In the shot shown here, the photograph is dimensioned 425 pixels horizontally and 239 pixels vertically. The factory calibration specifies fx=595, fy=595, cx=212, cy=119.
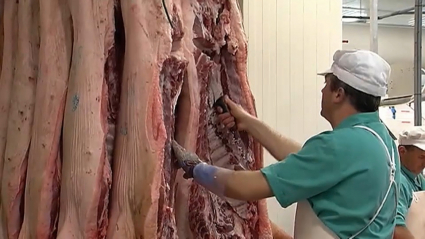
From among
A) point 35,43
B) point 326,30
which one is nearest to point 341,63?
point 35,43

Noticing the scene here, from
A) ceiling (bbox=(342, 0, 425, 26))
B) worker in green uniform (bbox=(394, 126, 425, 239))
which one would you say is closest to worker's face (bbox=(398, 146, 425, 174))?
worker in green uniform (bbox=(394, 126, 425, 239))

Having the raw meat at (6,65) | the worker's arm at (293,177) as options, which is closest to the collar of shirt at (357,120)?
the worker's arm at (293,177)

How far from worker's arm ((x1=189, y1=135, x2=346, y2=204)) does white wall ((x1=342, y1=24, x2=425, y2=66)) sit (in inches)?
254

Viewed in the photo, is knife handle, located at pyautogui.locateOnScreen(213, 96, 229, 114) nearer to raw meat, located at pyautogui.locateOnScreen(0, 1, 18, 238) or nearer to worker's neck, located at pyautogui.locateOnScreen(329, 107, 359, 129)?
worker's neck, located at pyautogui.locateOnScreen(329, 107, 359, 129)

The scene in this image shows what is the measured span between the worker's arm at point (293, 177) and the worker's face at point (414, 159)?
1703 millimetres

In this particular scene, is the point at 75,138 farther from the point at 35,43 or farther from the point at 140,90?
the point at 35,43

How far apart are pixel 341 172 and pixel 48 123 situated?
0.84m

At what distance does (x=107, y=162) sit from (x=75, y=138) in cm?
11

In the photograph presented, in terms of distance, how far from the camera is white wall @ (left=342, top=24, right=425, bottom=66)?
26.5 ft

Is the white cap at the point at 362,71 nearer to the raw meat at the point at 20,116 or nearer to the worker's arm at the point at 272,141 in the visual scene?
the worker's arm at the point at 272,141

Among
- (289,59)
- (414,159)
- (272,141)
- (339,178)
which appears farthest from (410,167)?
(339,178)

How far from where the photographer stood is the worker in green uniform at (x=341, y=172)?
68.1 inches

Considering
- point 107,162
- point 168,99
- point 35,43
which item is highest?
point 35,43

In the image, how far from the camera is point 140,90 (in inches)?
63.2
